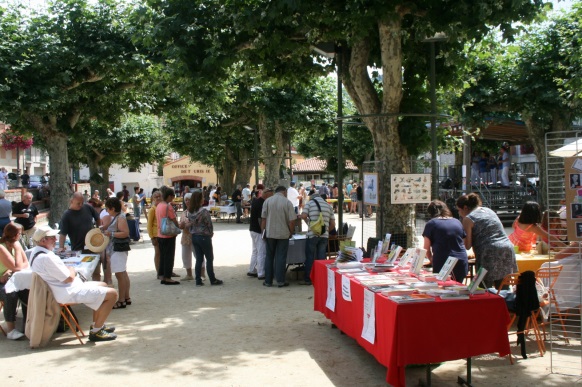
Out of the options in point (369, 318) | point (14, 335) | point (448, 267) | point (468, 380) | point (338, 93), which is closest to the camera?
point (468, 380)

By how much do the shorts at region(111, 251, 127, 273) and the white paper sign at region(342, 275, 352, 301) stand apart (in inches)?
143

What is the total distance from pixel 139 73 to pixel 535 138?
12685 millimetres

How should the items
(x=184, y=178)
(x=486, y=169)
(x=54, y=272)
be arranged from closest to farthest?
(x=54, y=272), (x=486, y=169), (x=184, y=178)

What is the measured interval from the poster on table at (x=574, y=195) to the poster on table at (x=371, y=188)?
3.82m

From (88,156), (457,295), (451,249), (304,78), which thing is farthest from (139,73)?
(88,156)

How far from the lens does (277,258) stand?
979 cm

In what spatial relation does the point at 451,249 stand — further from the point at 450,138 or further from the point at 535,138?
the point at 535,138

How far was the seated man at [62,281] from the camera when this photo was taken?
6102 mm

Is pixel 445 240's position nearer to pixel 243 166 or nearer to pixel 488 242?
pixel 488 242

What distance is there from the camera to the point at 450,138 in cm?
1148

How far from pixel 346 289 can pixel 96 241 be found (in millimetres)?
3874

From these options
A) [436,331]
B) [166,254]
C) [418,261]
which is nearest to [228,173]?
[166,254]

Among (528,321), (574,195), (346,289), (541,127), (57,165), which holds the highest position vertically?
(541,127)

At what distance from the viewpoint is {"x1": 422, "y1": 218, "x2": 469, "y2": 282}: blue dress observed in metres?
6.28
